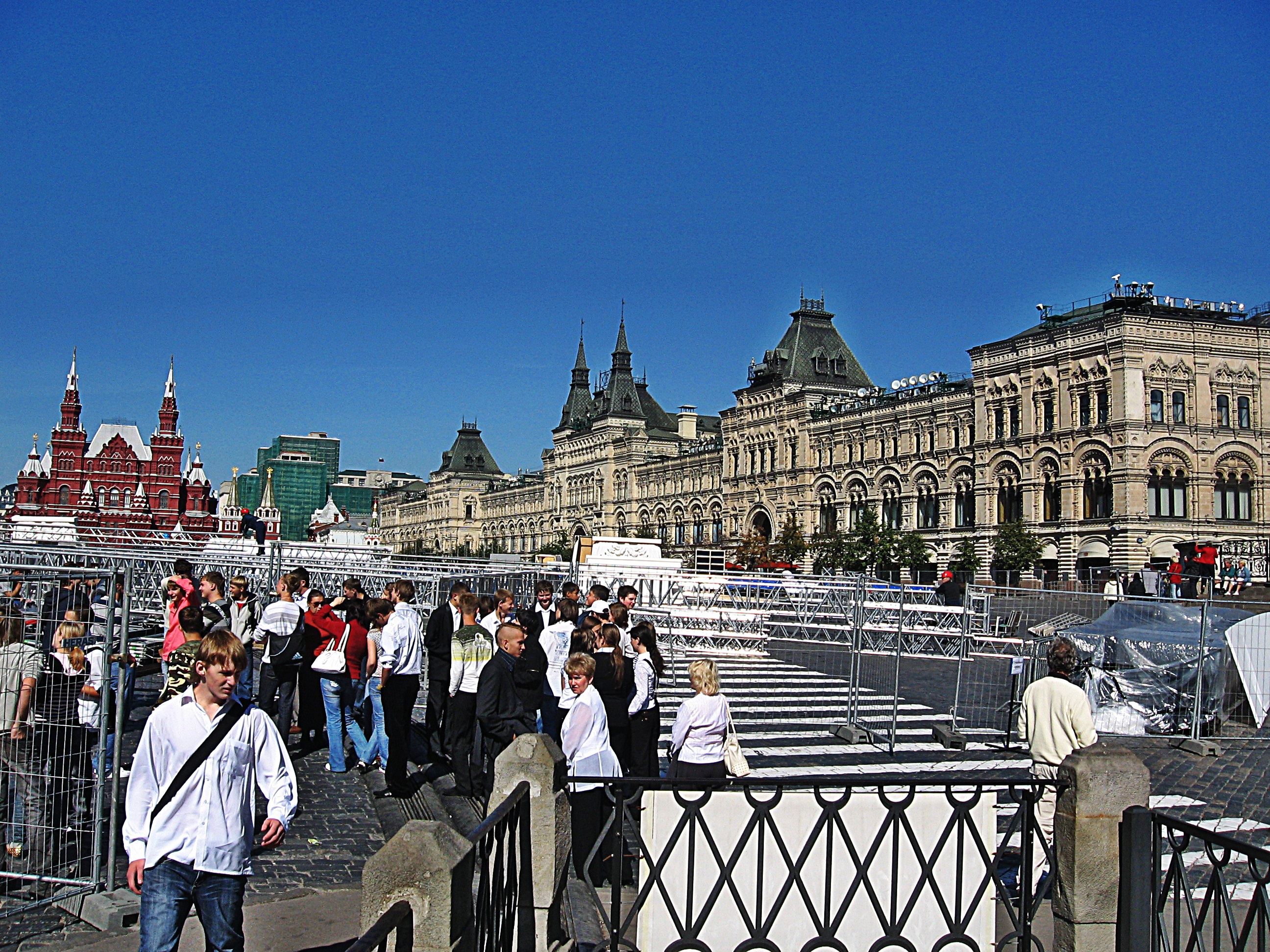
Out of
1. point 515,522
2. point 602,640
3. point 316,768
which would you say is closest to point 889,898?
point 602,640

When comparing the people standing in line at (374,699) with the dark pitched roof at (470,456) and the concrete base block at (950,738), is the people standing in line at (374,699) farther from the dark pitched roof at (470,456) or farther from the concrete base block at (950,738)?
the dark pitched roof at (470,456)

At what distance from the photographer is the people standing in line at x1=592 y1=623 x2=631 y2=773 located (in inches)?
333

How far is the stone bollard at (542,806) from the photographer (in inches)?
203

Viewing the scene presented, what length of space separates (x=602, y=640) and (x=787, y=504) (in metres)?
62.6

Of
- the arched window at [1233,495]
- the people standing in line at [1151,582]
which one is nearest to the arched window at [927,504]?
the arched window at [1233,495]

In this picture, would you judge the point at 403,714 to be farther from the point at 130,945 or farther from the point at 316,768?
the point at 130,945

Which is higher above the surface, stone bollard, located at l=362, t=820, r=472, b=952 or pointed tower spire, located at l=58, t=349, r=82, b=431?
pointed tower spire, located at l=58, t=349, r=82, b=431

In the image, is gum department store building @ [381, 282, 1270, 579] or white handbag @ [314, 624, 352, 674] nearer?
white handbag @ [314, 624, 352, 674]

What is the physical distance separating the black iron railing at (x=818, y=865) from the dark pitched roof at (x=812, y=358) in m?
68.4

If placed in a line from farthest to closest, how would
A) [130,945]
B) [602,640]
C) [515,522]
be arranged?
[515,522] < [602,640] < [130,945]

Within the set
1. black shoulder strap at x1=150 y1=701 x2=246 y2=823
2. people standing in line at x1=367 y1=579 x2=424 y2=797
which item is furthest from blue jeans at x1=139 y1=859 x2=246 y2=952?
people standing in line at x1=367 y1=579 x2=424 y2=797

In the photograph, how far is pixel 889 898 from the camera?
17.3 feet

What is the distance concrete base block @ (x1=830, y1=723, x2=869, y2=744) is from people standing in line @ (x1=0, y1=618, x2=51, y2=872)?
28.7 ft

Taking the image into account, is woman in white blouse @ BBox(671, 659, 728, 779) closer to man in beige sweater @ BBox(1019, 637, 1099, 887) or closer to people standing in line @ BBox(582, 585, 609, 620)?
man in beige sweater @ BBox(1019, 637, 1099, 887)
